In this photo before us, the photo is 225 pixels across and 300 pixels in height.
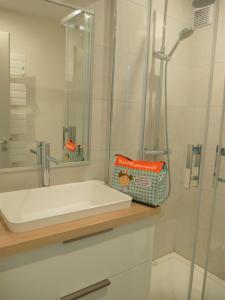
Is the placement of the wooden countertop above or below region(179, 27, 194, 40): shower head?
below

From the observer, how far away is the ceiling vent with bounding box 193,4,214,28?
1431 millimetres

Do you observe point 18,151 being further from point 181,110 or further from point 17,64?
point 181,110

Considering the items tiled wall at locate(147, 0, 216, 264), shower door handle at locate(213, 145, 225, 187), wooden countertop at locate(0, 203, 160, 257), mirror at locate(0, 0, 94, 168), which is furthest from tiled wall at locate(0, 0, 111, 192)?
shower door handle at locate(213, 145, 225, 187)

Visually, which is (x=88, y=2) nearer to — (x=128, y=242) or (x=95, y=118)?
(x=95, y=118)

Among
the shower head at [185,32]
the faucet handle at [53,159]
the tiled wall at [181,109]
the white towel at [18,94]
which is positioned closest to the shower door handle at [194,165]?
the tiled wall at [181,109]

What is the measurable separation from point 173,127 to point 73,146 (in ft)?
2.74

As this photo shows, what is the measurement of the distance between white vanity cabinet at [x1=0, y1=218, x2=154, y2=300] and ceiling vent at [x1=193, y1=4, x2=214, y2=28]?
1.20m

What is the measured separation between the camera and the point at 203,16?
4.89 feet

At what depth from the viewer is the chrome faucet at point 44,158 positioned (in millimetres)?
1334

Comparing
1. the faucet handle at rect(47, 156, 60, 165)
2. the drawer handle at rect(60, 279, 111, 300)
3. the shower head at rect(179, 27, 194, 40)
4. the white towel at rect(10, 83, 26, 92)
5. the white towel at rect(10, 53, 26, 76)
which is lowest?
the drawer handle at rect(60, 279, 111, 300)

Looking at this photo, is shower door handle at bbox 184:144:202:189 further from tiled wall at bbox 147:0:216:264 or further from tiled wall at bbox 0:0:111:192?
tiled wall at bbox 0:0:111:192

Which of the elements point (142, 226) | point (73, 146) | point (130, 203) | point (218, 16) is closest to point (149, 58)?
point (218, 16)

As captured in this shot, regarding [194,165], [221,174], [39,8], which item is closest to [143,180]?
[194,165]

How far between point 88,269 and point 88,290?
94mm
